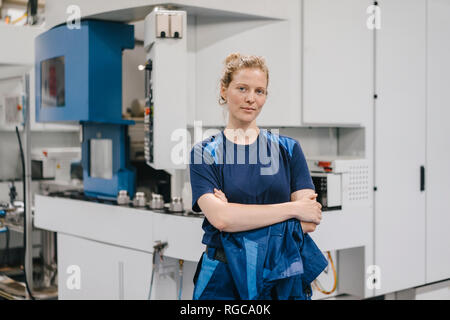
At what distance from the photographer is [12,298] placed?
2838 millimetres

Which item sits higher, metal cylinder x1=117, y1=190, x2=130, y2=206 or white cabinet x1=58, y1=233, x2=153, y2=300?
metal cylinder x1=117, y1=190, x2=130, y2=206

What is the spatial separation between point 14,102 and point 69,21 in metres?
0.79

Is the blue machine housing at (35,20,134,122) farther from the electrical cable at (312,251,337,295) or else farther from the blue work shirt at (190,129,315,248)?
the electrical cable at (312,251,337,295)

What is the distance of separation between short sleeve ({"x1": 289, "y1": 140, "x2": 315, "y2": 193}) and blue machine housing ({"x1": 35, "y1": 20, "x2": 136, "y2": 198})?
128cm

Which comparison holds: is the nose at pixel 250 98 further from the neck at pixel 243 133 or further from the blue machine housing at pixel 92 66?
the blue machine housing at pixel 92 66

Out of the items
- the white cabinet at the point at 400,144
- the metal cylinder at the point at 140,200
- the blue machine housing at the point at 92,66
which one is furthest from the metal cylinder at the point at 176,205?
the white cabinet at the point at 400,144

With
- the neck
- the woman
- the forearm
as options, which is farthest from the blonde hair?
the forearm

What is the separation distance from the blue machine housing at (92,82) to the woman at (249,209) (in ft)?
3.84

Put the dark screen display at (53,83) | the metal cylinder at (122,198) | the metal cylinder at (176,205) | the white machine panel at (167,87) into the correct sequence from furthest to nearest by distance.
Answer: the dark screen display at (53,83) → the metal cylinder at (122,198) → the metal cylinder at (176,205) → the white machine panel at (167,87)

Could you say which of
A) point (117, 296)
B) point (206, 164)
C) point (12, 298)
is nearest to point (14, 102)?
point (12, 298)

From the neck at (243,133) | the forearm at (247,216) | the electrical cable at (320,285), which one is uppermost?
the neck at (243,133)

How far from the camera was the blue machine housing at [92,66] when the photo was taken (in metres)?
2.30

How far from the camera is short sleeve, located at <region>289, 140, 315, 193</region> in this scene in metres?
1.37
